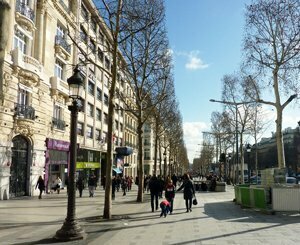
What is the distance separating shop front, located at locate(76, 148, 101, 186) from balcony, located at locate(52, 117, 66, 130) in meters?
6.04

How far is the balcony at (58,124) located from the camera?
99.8ft

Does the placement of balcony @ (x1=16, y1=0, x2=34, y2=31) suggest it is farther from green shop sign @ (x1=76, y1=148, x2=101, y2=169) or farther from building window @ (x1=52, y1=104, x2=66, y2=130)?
green shop sign @ (x1=76, y1=148, x2=101, y2=169)

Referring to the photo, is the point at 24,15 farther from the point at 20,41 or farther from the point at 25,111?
the point at 25,111

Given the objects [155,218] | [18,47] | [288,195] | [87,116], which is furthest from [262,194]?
[87,116]

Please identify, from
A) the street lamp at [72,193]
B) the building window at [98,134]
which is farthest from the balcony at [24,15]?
the building window at [98,134]

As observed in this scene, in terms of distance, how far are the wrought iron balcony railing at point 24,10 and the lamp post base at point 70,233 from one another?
727 inches

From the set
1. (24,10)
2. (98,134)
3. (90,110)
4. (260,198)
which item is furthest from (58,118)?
(260,198)

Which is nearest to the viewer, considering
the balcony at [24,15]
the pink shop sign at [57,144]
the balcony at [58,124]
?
the balcony at [24,15]

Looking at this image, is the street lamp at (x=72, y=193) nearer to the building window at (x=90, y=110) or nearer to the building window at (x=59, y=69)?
the building window at (x=59, y=69)

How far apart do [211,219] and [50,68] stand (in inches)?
804

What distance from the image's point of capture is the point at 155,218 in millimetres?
14516

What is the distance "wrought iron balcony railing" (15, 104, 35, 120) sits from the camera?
24156 mm

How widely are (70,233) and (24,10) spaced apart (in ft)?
63.7

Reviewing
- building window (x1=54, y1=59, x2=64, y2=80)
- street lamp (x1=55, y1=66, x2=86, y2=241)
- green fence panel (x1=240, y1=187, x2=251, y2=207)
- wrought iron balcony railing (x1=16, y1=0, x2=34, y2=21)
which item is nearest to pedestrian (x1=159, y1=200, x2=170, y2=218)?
green fence panel (x1=240, y1=187, x2=251, y2=207)
